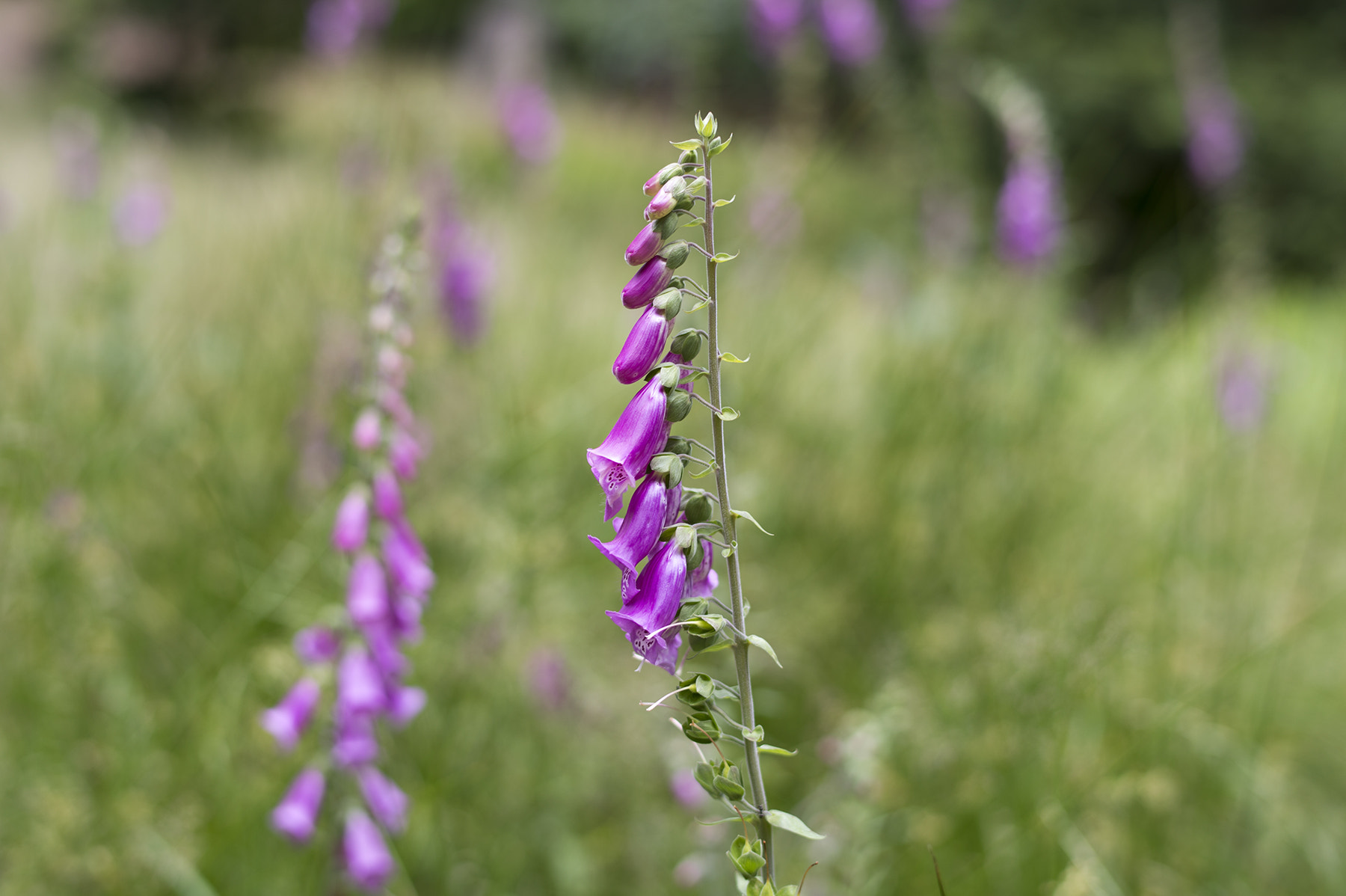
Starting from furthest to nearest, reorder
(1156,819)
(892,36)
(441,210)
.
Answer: (892,36) < (441,210) < (1156,819)

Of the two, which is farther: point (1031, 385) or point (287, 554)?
point (1031, 385)

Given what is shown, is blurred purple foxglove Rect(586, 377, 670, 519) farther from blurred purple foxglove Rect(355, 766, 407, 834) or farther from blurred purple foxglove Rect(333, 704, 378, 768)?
blurred purple foxglove Rect(355, 766, 407, 834)

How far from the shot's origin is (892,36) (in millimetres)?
16328

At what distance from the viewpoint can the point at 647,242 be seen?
1.01 m

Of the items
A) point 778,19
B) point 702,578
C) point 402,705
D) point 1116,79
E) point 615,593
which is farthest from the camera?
point 1116,79

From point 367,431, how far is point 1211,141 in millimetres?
6110

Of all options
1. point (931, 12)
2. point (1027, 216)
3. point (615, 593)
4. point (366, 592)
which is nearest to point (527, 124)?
point (931, 12)

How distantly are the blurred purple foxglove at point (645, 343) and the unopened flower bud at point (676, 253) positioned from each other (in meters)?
0.05

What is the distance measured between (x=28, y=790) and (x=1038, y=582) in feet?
9.63

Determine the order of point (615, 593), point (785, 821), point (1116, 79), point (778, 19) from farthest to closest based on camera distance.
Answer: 1. point (1116, 79)
2. point (778, 19)
3. point (615, 593)
4. point (785, 821)

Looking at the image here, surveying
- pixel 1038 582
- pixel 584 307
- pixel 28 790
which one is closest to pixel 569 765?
pixel 28 790

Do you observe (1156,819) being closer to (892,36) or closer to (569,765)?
(569,765)

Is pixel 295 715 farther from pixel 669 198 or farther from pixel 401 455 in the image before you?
pixel 669 198

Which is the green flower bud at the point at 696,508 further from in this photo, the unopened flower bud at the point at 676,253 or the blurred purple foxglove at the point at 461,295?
the blurred purple foxglove at the point at 461,295
